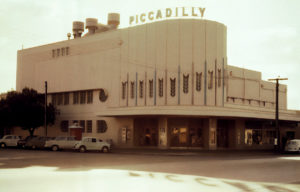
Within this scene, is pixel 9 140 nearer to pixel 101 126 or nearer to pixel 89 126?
pixel 89 126

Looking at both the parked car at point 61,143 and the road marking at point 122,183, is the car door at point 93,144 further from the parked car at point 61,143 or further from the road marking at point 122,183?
the road marking at point 122,183

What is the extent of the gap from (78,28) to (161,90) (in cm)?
2541

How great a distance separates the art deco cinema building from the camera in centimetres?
4638

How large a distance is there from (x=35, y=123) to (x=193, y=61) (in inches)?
984

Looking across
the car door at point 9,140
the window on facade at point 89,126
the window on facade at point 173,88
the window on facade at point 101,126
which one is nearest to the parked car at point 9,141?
the car door at point 9,140

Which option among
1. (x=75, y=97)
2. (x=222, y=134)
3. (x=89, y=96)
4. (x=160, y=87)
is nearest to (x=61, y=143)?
(x=160, y=87)

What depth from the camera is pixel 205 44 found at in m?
46.8

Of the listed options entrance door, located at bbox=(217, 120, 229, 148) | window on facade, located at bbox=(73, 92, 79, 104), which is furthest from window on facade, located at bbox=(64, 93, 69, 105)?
entrance door, located at bbox=(217, 120, 229, 148)

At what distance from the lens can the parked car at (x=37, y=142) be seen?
43.8 meters

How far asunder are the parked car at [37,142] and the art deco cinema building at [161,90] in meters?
8.10

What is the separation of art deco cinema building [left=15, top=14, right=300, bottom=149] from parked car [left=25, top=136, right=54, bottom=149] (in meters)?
8.10

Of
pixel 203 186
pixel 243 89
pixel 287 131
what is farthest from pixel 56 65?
pixel 203 186

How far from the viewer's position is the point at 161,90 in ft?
156

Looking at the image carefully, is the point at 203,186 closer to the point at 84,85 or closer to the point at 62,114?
the point at 84,85
